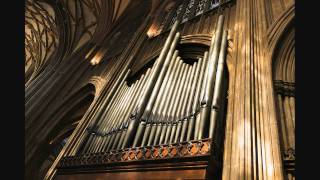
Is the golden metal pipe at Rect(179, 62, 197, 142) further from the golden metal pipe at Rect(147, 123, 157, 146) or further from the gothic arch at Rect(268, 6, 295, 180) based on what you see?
the gothic arch at Rect(268, 6, 295, 180)

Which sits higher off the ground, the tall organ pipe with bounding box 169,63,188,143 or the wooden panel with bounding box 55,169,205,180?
the tall organ pipe with bounding box 169,63,188,143

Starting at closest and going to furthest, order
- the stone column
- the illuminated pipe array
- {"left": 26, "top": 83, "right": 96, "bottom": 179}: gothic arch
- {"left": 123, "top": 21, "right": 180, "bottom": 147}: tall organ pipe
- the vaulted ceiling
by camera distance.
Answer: the stone column
the illuminated pipe array
{"left": 123, "top": 21, "right": 180, "bottom": 147}: tall organ pipe
{"left": 26, "top": 83, "right": 96, "bottom": 179}: gothic arch
the vaulted ceiling

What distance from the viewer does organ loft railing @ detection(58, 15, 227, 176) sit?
334 cm

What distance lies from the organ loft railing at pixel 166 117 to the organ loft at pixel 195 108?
0.02 m

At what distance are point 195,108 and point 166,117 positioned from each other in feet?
1.50

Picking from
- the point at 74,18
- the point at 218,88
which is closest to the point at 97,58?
the point at 74,18

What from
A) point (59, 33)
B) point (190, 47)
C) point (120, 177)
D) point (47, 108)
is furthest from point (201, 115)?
point (59, 33)

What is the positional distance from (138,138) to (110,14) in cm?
891

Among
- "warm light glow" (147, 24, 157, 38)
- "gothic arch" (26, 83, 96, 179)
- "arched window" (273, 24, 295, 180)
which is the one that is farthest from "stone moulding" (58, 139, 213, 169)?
"warm light glow" (147, 24, 157, 38)

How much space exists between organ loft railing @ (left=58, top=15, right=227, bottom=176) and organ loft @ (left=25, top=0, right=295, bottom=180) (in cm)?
2

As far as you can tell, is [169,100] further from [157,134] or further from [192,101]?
[157,134]

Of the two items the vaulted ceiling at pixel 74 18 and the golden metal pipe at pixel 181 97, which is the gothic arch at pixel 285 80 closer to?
the golden metal pipe at pixel 181 97

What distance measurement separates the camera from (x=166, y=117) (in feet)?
12.8

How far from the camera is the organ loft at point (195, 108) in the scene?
3014mm
